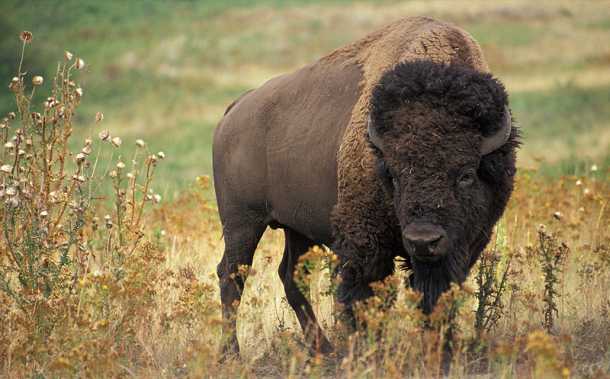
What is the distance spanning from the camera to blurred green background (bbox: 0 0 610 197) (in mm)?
35281

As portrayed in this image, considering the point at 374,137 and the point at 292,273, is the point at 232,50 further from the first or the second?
the point at 374,137

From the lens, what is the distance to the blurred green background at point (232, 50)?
116 feet

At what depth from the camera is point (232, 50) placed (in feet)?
156

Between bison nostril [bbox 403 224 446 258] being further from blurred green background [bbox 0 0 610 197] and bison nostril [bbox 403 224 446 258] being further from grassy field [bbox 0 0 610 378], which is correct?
blurred green background [bbox 0 0 610 197]

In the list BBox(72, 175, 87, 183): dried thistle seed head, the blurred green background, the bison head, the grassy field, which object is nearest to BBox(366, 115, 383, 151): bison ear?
the bison head

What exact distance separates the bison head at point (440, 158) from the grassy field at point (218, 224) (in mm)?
336

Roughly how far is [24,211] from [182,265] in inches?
97.1

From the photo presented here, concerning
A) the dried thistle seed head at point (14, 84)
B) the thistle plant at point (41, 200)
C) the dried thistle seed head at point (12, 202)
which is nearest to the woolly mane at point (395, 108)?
the thistle plant at point (41, 200)

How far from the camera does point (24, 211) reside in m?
6.62

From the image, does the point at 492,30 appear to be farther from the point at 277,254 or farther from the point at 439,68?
the point at 439,68

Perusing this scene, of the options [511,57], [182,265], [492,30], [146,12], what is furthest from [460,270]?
[146,12]

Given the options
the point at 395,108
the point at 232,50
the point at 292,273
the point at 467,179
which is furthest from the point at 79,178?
the point at 232,50

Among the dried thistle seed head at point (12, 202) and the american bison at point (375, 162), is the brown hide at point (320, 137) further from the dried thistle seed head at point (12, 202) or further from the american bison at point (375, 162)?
the dried thistle seed head at point (12, 202)

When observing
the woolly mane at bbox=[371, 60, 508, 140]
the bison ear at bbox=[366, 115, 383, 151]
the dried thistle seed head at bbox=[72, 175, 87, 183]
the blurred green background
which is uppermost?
the woolly mane at bbox=[371, 60, 508, 140]
